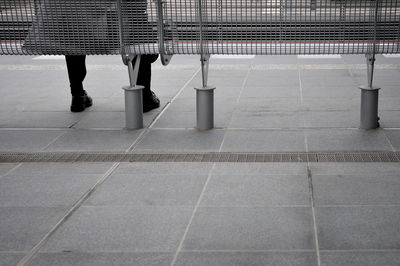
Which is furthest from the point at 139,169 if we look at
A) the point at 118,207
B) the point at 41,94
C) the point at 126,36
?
the point at 41,94

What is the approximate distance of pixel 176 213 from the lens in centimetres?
443

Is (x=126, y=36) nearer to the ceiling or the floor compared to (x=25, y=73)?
nearer to the ceiling

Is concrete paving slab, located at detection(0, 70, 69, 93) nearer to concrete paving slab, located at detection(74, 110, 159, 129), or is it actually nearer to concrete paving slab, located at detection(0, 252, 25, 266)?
concrete paving slab, located at detection(74, 110, 159, 129)

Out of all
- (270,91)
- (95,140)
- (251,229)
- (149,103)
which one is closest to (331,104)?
(270,91)

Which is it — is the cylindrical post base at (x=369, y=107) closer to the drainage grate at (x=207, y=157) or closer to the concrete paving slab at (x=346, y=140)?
the concrete paving slab at (x=346, y=140)

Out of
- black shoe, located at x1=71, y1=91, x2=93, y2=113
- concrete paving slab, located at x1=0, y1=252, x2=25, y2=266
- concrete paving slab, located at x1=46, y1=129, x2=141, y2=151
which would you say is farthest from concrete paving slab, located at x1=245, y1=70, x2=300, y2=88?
concrete paving slab, located at x1=0, y1=252, x2=25, y2=266

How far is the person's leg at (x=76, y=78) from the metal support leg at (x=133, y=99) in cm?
114

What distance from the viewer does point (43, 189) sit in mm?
5023

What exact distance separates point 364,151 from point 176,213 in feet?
6.92

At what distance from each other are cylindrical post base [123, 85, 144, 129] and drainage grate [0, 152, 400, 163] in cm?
88

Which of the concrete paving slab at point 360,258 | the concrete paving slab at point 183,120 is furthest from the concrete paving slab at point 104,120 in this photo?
the concrete paving slab at point 360,258

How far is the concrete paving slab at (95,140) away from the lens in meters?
6.19

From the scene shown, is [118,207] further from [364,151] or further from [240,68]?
[240,68]

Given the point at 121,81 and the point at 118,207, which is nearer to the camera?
the point at 118,207
